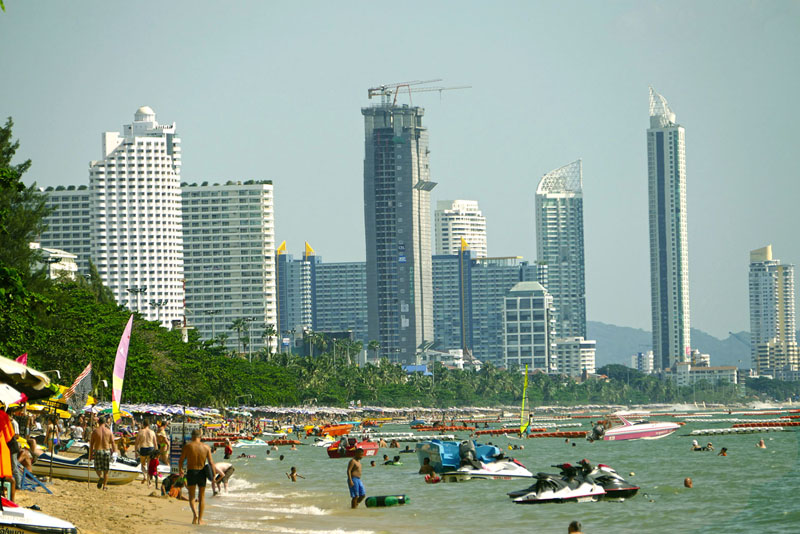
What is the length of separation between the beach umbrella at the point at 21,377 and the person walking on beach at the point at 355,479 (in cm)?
1669

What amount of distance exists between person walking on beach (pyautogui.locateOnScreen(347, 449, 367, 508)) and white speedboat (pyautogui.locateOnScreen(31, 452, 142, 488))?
7.81 metres

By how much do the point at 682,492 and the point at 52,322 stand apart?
121ft

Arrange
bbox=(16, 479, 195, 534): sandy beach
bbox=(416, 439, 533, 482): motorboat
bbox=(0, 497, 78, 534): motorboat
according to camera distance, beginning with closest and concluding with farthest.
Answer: bbox=(0, 497, 78, 534): motorboat → bbox=(16, 479, 195, 534): sandy beach → bbox=(416, 439, 533, 482): motorboat

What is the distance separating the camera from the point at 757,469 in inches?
2712

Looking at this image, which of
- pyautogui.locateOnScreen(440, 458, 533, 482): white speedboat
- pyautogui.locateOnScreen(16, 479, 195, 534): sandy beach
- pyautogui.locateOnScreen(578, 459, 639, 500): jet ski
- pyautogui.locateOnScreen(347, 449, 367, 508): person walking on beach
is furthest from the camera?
pyautogui.locateOnScreen(440, 458, 533, 482): white speedboat

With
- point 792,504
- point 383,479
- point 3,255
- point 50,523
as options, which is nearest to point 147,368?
point 383,479

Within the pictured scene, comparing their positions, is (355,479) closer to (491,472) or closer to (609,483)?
(609,483)

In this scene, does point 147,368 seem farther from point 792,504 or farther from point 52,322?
point 792,504

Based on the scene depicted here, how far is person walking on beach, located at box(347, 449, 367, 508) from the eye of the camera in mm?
37528

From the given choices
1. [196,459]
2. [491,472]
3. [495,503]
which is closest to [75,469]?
[196,459]

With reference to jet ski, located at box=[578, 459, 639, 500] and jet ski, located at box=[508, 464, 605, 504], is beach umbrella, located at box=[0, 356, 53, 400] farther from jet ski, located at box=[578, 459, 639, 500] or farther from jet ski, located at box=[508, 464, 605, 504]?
jet ski, located at box=[578, 459, 639, 500]

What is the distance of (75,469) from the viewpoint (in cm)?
3891

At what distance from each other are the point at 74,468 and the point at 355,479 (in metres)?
9.51

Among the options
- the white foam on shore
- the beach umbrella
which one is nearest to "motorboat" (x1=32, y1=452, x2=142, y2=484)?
the white foam on shore
